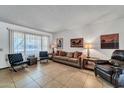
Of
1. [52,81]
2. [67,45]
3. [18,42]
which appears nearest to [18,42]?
[18,42]

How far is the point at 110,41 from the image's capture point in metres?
4.21

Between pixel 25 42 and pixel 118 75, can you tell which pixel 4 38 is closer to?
pixel 25 42

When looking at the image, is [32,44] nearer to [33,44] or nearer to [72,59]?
[33,44]

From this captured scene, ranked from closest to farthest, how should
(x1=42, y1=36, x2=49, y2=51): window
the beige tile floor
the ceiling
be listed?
the beige tile floor < the ceiling < (x1=42, y1=36, x2=49, y2=51): window

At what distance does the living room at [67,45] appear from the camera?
2930 mm

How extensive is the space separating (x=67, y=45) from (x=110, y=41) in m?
3.08

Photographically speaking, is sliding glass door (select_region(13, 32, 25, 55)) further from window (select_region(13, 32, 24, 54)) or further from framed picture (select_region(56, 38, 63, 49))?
framed picture (select_region(56, 38, 63, 49))

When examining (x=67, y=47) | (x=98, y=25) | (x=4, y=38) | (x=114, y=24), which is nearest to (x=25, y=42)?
(x=4, y=38)

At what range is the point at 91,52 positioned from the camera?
199 inches

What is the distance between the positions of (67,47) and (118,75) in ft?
14.3

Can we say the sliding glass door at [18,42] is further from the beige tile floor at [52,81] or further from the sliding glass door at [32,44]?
the beige tile floor at [52,81]

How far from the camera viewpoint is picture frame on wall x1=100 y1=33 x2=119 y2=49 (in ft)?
13.1

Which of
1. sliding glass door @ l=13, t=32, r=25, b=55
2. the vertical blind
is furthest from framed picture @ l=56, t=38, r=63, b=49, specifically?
sliding glass door @ l=13, t=32, r=25, b=55

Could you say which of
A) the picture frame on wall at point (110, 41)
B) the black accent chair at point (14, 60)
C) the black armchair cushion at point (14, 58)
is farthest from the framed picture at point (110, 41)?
the black armchair cushion at point (14, 58)
